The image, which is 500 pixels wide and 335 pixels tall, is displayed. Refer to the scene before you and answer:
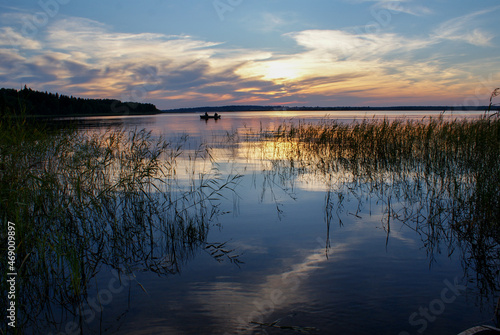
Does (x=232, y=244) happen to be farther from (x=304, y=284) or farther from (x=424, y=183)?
(x=424, y=183)

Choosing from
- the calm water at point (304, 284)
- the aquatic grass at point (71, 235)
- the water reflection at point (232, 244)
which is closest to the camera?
the calm water at point (304, 284)

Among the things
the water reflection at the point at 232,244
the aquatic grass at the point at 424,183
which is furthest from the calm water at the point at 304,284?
the aquatic grass at the point at 424,183

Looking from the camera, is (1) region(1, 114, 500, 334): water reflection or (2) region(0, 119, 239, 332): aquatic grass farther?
A: (2) region(0, 119, 239, 332): aquatic grass

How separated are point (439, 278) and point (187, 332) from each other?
336cm

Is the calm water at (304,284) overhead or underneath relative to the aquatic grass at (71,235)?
underneath

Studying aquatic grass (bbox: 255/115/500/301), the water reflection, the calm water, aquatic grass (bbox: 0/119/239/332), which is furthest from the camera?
aquatic grass (bbox: 255/115/500/301)

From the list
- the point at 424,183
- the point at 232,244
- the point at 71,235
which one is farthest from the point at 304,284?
the point at 424,183

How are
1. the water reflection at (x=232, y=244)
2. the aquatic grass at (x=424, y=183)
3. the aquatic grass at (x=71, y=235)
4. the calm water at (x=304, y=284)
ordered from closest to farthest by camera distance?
the calm water at (x=304, y=284) → the water reflection at (x=232, y=244) → the aquatic grass at (x=71, y=235) → the aquatic grass at (x=424, y=183)

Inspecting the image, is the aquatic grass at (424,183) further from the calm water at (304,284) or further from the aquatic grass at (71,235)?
the aquatic grass at (71,235)

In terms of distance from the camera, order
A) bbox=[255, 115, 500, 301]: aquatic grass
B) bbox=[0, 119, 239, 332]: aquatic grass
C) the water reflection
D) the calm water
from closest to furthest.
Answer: the calm water → the water reflection → bbox=[0, 119, 239, 332]: aquatic grass → bbox=[255, 115, 500, 301]: aquatic grass

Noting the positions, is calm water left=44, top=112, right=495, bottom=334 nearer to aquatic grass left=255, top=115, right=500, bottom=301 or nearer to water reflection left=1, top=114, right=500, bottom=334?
water reflection left=1, top=114, right=500, bottom=334

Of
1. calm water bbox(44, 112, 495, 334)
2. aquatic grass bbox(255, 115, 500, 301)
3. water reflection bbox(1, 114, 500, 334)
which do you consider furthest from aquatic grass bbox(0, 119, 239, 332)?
aquatic grass bbox(255, 115, 500, 301)

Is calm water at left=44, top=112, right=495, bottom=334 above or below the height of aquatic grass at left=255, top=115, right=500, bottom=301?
below

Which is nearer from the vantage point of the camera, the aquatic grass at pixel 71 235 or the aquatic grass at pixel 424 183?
the aquatic grass at pixel 71 235
